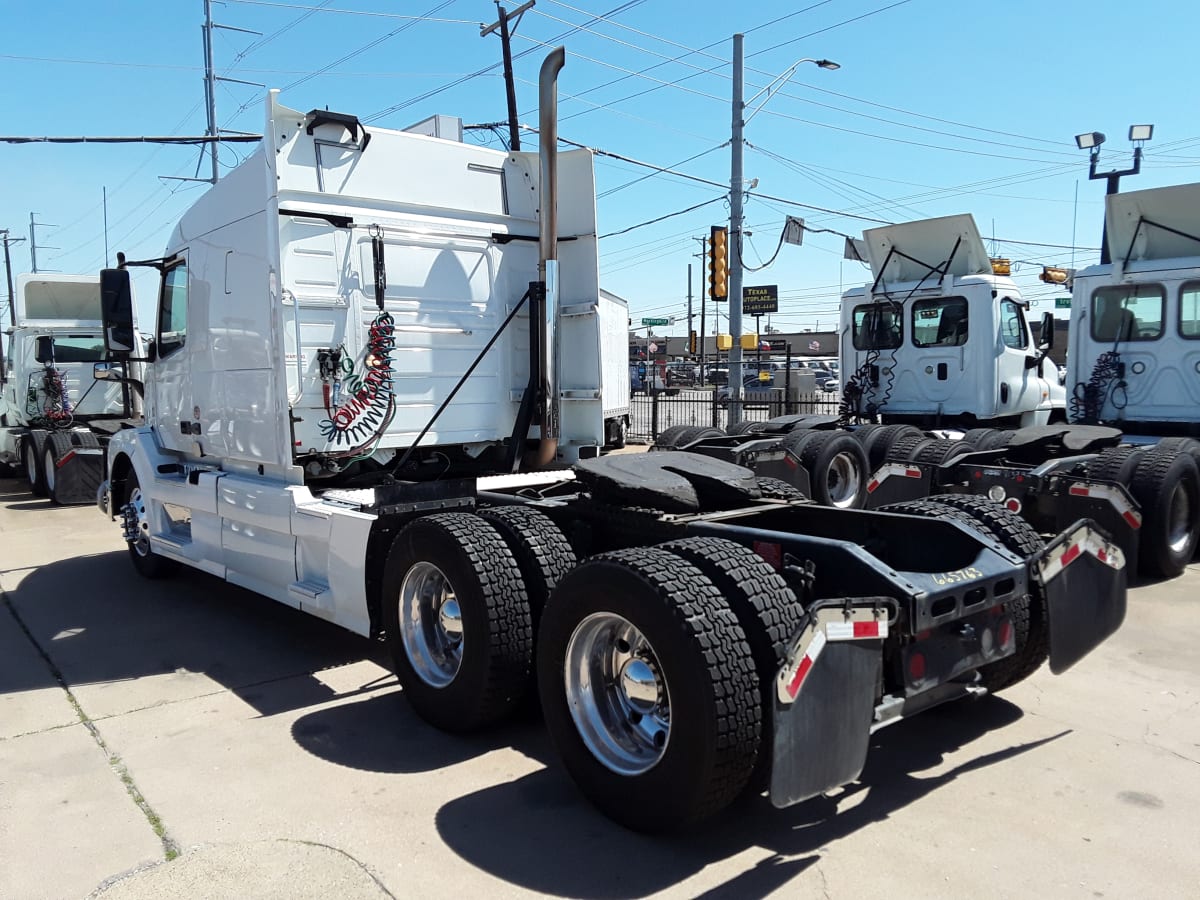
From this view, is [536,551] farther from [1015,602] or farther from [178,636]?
[178,636]

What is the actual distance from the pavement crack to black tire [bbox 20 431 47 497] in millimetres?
8563

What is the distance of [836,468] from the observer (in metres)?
9.09

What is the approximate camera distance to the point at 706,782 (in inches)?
119

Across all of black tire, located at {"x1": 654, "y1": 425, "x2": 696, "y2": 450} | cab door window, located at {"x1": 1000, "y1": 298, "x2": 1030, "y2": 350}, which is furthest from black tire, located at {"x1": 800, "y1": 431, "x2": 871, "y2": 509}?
cab door window, located at {"x1": 1000, "y1": 298, "x2": 1030, "y2": 350}

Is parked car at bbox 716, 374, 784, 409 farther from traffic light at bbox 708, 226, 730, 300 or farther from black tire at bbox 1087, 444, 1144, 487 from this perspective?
black tire at bbox 1087, 444, 1144, 487

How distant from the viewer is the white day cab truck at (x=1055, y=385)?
7.41 meters

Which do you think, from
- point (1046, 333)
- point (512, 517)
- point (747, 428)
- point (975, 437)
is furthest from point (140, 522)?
point (1046, 333)

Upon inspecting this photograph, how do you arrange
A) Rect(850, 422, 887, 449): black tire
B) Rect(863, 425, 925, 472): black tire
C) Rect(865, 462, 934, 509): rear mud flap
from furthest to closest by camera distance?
Rect(850, 422, 887, 449): black tire
Rect(863, 425, 925, 472): black tire
Rect(865, 462, 934, 509): rear mud flap

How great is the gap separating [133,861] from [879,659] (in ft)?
9.25

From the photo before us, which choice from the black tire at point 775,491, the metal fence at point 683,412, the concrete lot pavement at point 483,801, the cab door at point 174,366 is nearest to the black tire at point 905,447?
the concrete lot pavement at point 483,801

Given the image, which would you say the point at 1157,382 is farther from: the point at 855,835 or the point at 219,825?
the point at 219,825

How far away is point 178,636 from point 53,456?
28.0ft

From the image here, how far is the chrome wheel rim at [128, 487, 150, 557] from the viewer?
7.48 m

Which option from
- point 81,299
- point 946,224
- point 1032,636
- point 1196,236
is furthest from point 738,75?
point 1032,636
